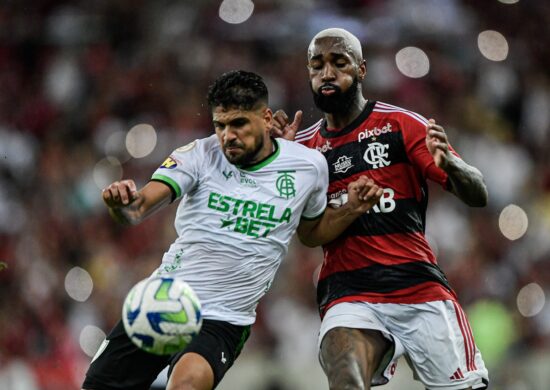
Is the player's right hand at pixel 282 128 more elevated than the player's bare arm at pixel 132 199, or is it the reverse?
the player's right hand at pixel 282 128

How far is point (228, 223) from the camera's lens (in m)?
6.56

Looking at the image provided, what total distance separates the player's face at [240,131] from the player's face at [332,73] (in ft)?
1.69

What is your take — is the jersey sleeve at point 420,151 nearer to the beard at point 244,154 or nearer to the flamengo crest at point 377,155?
the flamengo crest at point 377,155

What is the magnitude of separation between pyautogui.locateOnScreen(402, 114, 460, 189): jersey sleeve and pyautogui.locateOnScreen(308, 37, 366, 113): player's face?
0.41 m

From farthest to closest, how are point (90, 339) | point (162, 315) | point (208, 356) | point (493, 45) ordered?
point (493, 45) → point (90, 339) → point (208, 356) → point (162, 315)

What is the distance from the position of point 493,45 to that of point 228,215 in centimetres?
951

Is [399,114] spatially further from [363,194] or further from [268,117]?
[268,117]

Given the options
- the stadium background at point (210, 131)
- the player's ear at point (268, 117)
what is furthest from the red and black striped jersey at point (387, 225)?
the stadium background at point (210, 131)

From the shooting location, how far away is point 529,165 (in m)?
13.6

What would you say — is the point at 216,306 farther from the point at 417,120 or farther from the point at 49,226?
the point at 49,226

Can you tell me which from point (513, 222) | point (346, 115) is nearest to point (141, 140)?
point (513, 222)

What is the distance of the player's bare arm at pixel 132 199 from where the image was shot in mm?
5930

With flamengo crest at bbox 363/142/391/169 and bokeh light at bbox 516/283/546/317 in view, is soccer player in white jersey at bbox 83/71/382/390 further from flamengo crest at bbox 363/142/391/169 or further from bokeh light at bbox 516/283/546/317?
bokeh light at bbox 516/283/546/317

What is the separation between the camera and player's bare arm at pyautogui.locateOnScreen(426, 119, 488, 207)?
6.42 metres
